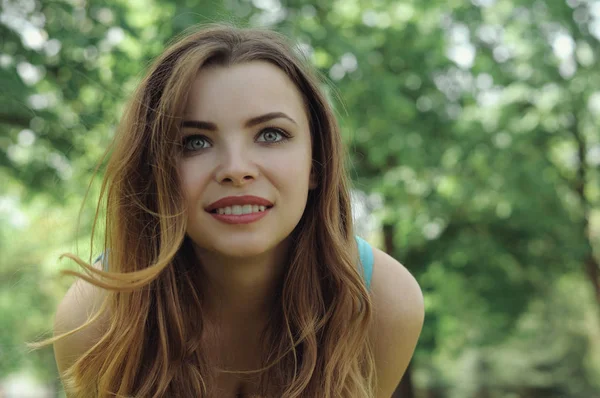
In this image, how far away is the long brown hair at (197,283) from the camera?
2.39m

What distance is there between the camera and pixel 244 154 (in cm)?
217

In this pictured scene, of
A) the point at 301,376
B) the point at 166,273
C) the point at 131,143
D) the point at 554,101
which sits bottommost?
the point at 301,376

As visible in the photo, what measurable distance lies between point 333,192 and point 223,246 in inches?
18.5

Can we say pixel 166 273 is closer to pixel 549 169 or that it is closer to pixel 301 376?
pixel 301 376

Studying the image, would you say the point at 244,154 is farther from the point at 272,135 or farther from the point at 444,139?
the point at 444,139

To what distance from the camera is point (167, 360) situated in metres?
2.45

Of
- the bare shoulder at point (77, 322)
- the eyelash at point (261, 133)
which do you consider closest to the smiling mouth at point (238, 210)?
the eyelash at point (261, 133)

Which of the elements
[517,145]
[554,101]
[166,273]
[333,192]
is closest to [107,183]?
[166,273]

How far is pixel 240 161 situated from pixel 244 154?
0.03 meters

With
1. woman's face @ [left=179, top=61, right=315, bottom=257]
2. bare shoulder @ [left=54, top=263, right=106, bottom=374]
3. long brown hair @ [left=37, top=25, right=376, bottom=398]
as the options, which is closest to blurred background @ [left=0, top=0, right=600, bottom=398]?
bare shoulder @ [left=54, top=263, right=106, bottom=374]

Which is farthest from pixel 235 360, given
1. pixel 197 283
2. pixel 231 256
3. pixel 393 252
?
pixel 393 252

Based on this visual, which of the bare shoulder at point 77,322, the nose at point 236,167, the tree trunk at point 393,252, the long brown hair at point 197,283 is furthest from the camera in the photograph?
the tree trunk at point 393,252

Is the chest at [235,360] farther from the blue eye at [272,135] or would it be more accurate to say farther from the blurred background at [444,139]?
the blurred background at [444,139]

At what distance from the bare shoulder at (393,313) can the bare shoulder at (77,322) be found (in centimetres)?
100
